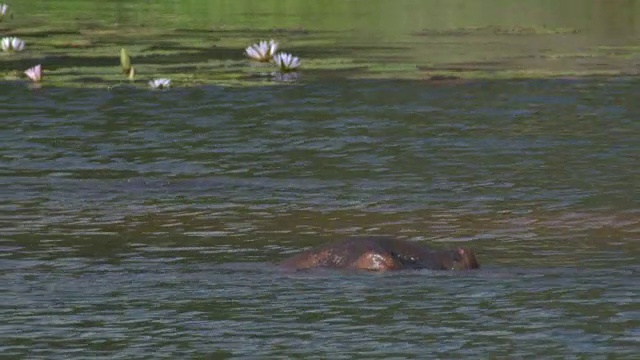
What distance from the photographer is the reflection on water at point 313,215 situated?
566 cm

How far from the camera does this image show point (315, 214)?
787 cm

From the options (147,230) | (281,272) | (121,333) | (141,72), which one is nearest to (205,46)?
(141,72)

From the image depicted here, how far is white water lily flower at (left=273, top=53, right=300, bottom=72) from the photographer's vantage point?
492 inches

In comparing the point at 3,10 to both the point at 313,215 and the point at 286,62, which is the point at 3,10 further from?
the point at 313,215

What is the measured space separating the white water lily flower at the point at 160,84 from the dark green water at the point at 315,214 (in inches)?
4.8

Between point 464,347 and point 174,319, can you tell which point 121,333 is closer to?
point 174,319

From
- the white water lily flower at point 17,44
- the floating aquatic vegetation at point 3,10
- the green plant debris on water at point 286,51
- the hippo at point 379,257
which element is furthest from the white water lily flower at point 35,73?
the hippo at point 379,257

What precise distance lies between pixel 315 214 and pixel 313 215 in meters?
0.03

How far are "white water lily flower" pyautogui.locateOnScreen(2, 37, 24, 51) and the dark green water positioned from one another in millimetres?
1095

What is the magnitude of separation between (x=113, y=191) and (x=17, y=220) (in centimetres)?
87

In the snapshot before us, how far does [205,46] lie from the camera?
14188 mm

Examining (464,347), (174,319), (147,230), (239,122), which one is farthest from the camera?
(239,122)

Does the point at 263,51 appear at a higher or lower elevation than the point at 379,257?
higher

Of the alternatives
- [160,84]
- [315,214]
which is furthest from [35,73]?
[315,214]
